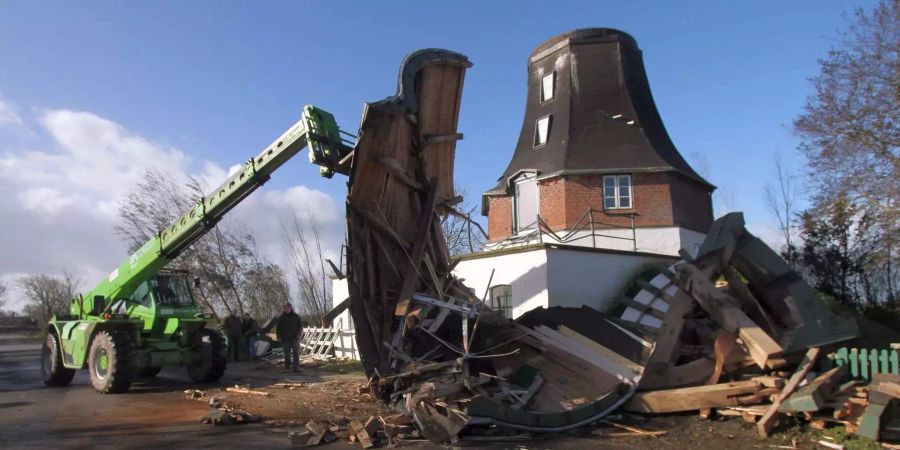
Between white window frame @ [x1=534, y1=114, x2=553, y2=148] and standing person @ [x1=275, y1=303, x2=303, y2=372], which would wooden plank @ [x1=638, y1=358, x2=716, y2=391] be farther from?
white window frame @ [x1=534, y1=114, x2=553, y2=148]

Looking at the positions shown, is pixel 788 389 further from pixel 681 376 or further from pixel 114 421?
pixel 114 421

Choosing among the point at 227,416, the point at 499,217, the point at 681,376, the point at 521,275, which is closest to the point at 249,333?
the point at 521,275

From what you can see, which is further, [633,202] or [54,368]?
[633,202]

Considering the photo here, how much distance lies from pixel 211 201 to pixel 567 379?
7.98 meters

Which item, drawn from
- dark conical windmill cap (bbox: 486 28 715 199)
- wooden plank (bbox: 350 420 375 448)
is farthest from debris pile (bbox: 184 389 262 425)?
dark conical windmill cap (bbox: 486 28 715 199)

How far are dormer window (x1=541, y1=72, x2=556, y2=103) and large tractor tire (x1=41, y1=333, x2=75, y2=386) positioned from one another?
19734 millimetres

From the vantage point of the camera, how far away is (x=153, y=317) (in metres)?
12.7

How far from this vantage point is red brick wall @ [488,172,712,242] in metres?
21.7

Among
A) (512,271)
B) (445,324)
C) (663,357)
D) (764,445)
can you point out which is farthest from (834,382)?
(512,271)

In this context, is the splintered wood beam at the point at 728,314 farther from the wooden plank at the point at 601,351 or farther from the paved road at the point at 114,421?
the paved road at the point at 114,421

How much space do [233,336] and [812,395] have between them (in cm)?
1691

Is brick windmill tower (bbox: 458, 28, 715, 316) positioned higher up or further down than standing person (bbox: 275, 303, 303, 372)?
higher up

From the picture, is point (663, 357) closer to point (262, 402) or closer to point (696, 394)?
point (696, 394)

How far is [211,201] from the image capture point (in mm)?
12320
